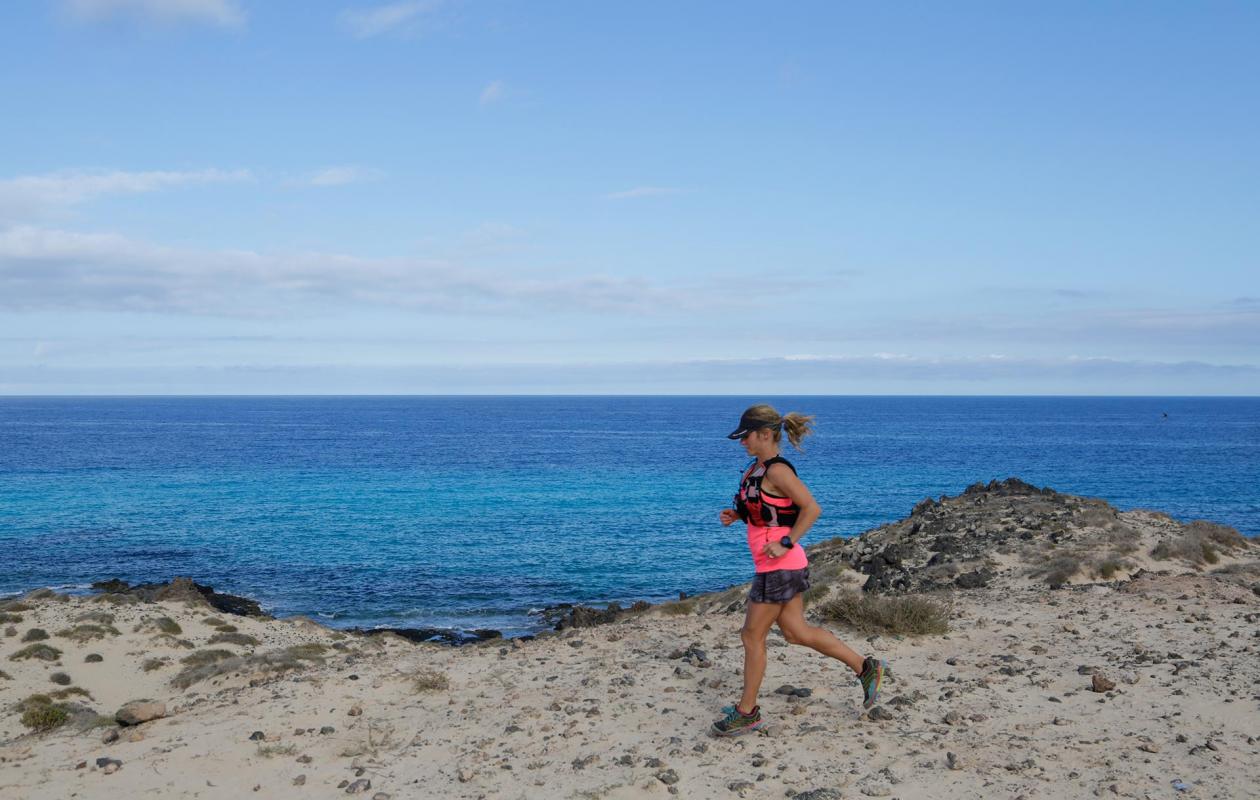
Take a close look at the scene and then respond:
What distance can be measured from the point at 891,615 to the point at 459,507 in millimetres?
37849

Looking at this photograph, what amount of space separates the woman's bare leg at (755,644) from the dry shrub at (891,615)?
13.0ft

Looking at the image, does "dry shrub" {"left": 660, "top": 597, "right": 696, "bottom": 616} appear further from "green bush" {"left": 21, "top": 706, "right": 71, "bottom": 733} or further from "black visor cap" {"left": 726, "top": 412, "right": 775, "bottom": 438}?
"black visor cap" {"left": 726, "top": 412, "right": 775, "bottom": 438}

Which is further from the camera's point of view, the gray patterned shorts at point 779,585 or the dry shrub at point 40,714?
the dry shrub at point 40,714

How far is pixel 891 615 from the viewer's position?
10.7 metres

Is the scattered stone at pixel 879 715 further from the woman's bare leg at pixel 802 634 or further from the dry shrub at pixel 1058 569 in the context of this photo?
the dry shrub at pixel 1058 569

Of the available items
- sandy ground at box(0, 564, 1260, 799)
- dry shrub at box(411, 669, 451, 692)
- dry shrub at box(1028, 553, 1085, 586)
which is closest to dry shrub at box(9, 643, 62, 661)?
sandy ground at box(0, 564, 1260, 799)

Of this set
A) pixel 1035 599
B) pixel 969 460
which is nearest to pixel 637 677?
pixel 1035 599

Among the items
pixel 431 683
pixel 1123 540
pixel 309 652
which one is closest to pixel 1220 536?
pixel 1123 540

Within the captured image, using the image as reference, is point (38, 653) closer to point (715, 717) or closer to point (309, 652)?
point (309, 652)

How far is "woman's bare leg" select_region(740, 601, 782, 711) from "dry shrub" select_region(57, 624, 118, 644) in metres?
16.4

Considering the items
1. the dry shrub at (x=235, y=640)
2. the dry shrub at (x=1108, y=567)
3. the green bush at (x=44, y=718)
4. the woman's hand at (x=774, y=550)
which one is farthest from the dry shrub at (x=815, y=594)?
the dry shrub at (x=235, y=640)

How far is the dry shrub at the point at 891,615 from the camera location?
10.6 metres

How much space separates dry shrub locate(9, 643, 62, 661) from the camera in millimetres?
16359

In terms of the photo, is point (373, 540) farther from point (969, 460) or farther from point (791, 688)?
point (969, 460)
